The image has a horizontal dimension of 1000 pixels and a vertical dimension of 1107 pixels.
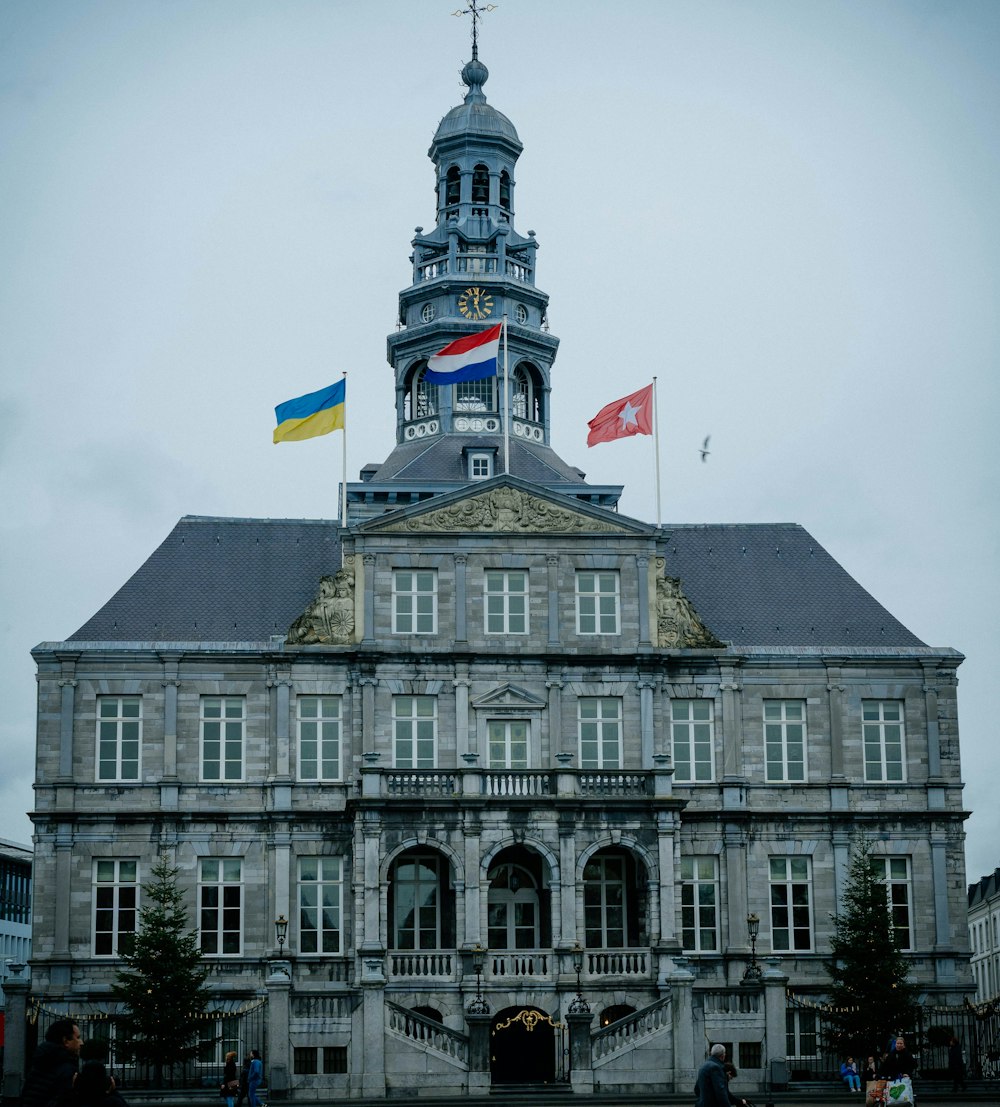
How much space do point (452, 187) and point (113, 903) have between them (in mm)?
31531

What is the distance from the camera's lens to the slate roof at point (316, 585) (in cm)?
6469

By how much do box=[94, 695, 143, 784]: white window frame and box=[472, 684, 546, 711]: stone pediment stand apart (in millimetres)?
10403

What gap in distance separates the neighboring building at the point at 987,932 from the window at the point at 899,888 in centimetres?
5924

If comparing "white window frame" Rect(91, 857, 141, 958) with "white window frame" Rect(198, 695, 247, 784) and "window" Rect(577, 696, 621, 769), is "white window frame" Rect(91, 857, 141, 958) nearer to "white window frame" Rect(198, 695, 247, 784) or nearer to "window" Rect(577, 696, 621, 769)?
"white window frame" Rect(198, 695, 247, 784)

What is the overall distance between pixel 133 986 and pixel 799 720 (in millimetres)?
22591

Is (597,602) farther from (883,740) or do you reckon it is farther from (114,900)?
(114,900)

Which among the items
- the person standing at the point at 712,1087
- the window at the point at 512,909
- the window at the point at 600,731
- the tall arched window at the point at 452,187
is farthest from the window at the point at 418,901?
the person standing at the point at 712,1087

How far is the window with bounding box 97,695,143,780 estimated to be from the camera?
2447 inches

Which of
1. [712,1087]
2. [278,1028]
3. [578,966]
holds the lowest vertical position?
[712,1087]

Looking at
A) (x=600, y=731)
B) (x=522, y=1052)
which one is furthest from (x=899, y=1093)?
(x=600, y=731)

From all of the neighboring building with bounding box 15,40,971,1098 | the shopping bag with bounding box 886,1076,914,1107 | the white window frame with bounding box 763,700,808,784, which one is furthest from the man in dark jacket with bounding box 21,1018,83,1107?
the white window frame with bounding box 763,700,808,784

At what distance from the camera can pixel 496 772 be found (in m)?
59.1

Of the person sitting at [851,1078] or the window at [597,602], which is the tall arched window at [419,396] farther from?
the person sitting at [851,1078]

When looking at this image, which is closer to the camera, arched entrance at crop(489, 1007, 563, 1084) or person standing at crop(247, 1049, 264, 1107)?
person standing at crop(247, 1049, 264, 1107)
